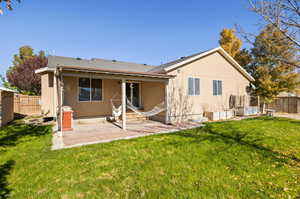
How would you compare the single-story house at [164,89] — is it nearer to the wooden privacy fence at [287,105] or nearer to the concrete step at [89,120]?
the concrete step at [89,120]

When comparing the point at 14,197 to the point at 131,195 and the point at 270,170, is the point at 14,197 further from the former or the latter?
the point at 270,170

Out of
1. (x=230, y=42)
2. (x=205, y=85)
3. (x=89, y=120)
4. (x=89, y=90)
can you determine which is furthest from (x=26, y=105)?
(x=230, y=42)

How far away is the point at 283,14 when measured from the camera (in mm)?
2969

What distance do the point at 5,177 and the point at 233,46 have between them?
20.5m

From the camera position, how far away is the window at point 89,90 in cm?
762

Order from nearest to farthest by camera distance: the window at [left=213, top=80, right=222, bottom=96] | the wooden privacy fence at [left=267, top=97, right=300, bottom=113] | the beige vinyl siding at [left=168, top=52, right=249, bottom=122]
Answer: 1. the beige vinyl siding at [left=168, top=52, right=249, bottom=122]
2. the window at [left=213, top=80, right=222, bottom=96]
3. the wooden privacy fence at [left=267, top=97, right=300, bottom=113]

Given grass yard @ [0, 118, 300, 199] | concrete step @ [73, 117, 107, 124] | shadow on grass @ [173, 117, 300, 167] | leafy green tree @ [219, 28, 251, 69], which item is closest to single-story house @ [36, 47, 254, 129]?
concrete step @ [73, 117, 107, 124]

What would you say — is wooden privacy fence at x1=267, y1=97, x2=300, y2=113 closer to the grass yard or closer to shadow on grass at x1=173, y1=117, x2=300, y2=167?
shadow on grass at x1=173, y1=117, x2=300, y2=167

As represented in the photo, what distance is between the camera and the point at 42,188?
2.35 meters

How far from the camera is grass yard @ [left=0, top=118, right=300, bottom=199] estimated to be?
7.56ft

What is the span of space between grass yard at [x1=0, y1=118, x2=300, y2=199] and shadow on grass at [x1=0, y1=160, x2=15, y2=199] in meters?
0.01

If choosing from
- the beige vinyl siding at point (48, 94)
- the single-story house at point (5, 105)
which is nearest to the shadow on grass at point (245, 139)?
the beige vinyl siding at point (48, 94)

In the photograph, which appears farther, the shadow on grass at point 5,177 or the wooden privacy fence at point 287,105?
the wooden privacy fence at point 287,105

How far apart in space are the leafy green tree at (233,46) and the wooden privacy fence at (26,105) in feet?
65.7
